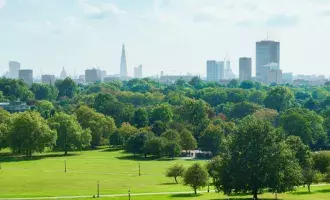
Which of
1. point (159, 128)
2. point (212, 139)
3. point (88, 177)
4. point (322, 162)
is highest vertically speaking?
point (159, 128)

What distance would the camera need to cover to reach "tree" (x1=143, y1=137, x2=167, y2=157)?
94.4 metres

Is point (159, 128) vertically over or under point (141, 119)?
under

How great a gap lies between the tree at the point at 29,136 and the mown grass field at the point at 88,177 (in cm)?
175

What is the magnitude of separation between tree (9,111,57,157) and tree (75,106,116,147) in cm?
1480

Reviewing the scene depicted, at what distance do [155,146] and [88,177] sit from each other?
24.2 m

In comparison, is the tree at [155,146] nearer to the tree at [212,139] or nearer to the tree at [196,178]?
the tree at [212,139]

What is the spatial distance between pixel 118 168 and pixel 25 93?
10142 cm

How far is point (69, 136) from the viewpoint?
3920 inches

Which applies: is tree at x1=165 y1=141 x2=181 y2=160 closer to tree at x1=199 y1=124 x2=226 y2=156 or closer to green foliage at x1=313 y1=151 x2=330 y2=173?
tree at x1=199 y1=124 x2=226 y2=156

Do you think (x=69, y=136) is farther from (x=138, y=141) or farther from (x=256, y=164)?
(x=256, y=164)

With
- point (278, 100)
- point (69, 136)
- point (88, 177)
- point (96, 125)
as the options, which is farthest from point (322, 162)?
point (278, 100)

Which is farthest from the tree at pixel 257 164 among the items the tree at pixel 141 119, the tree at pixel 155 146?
the tree at pixel 141 119

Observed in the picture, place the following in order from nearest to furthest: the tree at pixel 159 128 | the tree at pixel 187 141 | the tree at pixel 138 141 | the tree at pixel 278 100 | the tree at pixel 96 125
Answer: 1. the tree at pixel 138 141
2. the tree at pixel 187 141
3. the tree at pixel 159 128
4. the tree at pixel 96 125
5. the tree at pixel 278 100

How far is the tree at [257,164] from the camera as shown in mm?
53094
